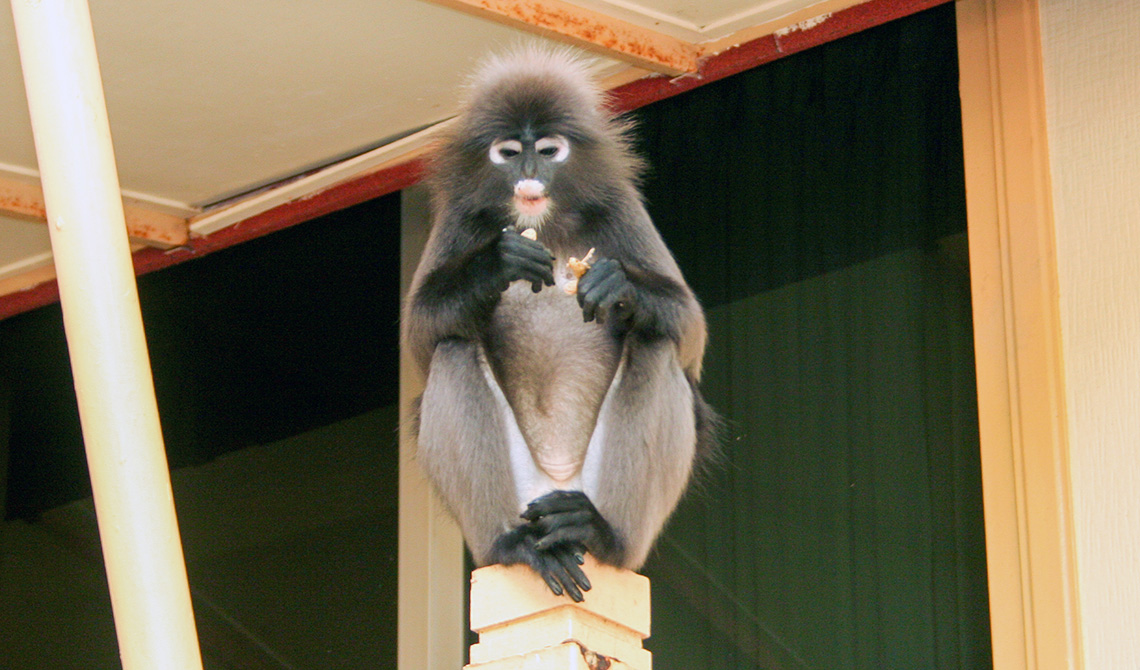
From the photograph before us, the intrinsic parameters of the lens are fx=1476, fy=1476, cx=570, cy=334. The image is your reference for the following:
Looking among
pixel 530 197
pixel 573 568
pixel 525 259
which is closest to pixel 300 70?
pixel 530 197

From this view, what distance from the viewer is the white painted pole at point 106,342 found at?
2.08 metres

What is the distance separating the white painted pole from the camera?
2.08 m

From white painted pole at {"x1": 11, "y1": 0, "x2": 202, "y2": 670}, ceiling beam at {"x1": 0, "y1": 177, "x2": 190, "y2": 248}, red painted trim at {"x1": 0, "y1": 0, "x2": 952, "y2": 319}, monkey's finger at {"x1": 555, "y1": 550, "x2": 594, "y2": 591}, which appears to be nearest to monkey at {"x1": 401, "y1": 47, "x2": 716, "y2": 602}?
monkey's finger at {"x1": 555, "y1": 550, "x2": 594, "y2": 591}

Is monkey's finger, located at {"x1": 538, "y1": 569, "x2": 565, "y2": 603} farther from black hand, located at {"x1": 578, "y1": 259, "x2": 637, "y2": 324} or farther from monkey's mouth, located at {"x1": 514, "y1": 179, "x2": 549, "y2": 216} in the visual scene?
monkey's mouth, located at {"x1": 514, "y1": 179, "x2": 549, "y2": 216}

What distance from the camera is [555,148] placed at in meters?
3.10

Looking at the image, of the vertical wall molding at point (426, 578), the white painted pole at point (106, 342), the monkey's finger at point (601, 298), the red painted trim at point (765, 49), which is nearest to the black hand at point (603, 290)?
the monkey's finger at point (601, 298)

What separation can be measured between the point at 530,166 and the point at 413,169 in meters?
1.69

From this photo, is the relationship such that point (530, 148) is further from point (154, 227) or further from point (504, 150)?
point (154, 227)

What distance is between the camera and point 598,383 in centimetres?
304

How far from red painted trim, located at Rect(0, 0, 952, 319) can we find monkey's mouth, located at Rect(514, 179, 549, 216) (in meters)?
1.14

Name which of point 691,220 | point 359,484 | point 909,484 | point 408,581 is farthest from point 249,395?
point 909,484

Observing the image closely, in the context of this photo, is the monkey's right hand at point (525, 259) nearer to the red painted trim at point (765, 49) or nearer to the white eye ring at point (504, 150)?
the white eye ring at point (504, 150)

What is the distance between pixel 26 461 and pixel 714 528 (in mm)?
2858

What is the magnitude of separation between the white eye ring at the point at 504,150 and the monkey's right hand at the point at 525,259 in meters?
0.41
